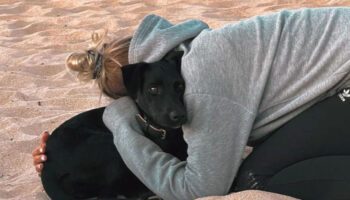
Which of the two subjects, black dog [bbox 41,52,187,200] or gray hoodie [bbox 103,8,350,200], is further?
black dog [bbox 41,52,187,200]

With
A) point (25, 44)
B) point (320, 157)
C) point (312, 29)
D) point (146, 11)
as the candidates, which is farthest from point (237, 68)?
point (146, 11)

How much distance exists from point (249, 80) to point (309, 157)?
0.42m

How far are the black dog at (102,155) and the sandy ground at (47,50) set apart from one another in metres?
0.19

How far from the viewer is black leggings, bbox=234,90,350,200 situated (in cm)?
197

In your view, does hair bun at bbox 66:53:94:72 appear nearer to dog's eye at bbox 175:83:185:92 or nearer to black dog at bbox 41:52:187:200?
black dog at bbox 41:52:187:200

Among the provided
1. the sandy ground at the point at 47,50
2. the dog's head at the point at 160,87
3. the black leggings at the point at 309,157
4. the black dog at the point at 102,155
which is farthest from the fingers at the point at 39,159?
the black leggings at the point at 309,157

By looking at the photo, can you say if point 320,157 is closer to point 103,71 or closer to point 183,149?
point 183,149

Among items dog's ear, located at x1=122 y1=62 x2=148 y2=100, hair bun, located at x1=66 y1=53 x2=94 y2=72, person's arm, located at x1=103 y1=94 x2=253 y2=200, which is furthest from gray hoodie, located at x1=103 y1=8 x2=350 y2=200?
hair bun, located at x1=66 y1=53 x2=94 y2=72

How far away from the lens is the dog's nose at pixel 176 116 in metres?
2.12

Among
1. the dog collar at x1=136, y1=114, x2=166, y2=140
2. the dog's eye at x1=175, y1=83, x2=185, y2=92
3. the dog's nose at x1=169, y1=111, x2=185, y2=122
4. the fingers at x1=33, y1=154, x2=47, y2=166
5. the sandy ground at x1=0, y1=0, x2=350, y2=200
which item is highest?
the dog's eye at x1=175, y1=83, x2=185, y2=92

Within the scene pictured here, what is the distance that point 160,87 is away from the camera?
7.65 ft

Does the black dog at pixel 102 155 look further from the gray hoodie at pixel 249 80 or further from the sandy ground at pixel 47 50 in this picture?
the gray hoodie at pixel 249 80

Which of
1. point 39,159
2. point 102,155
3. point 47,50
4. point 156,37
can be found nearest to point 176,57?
point 156,37

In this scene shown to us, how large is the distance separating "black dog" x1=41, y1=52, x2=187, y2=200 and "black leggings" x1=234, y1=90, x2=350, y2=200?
477 mm
